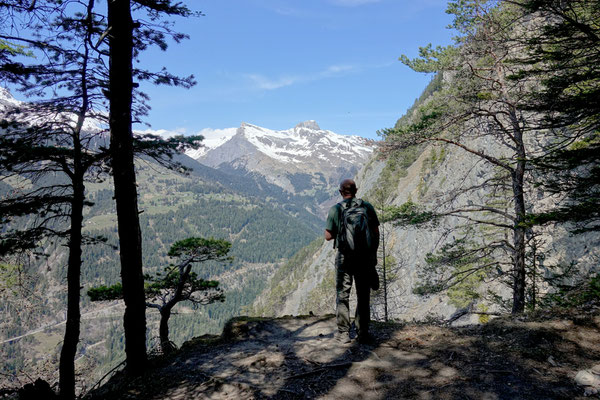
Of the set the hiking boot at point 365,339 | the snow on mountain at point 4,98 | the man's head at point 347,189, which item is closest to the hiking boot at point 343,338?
the hiking boot at point 365,339

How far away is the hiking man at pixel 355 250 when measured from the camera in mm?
4844

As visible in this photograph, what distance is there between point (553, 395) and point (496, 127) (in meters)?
8.57

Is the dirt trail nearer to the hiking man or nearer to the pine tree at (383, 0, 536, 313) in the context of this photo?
the hiking man

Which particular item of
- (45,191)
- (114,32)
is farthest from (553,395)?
(45,191)

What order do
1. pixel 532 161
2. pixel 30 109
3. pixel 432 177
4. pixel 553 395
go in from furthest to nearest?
pixel 432 177 < pixel 30 109 < pixel 532 161 < pixel 553 395

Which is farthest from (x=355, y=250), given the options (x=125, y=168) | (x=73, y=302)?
(x=73, y=302)

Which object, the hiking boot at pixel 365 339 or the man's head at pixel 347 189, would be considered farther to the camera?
the man's head at pixel 347 189

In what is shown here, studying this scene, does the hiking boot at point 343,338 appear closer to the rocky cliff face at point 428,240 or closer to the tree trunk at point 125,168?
the tree trunk at point 125,168

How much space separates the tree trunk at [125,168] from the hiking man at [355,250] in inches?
131

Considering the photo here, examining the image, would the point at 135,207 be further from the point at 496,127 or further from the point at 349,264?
the point at 496,127

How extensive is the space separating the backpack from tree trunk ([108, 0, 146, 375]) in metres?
3.41

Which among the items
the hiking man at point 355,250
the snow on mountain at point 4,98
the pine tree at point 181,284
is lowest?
the pine tree at point 181,284

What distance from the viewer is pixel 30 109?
766cm

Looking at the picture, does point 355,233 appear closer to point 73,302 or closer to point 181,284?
point 73,302
